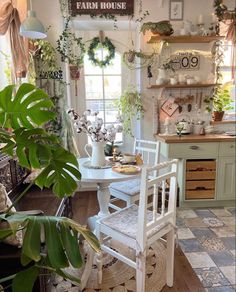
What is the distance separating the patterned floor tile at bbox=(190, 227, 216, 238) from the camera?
8.36ft

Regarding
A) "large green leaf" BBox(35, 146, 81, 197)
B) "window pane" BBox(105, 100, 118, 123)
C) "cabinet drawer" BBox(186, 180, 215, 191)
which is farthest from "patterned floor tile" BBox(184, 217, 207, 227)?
"large green leaf" BBox(35, 146, 81, 197)

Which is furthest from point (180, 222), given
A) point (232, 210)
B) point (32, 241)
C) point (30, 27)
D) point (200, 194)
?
point (30, 27)

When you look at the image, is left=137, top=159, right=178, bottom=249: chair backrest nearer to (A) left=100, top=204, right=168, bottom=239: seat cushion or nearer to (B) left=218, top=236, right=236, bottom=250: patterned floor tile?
(A) left=100, top=204, right=168, bottom=239: seat cushion

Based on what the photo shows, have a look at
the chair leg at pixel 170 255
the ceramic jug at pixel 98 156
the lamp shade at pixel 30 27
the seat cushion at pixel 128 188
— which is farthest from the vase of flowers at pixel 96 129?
the chair leg at pixel 170 255

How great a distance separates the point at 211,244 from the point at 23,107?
83.4 inches

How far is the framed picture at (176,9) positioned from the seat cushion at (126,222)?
269 cm

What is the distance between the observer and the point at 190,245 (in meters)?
2.38

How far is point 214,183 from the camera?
10.3 feet

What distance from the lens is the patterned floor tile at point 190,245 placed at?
2312 millimetres

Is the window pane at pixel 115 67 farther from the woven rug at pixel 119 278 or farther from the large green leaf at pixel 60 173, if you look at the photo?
the large green leaf at pixel 60 173

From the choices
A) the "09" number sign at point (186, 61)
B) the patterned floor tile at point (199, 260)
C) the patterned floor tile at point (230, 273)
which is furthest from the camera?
the "09" number sign at point (186, 61)

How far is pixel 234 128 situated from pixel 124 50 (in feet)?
6.33

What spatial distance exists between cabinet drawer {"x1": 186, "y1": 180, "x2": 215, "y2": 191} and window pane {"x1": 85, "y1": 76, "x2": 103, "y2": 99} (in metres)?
1.72

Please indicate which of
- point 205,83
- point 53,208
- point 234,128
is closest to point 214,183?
point 234,128
